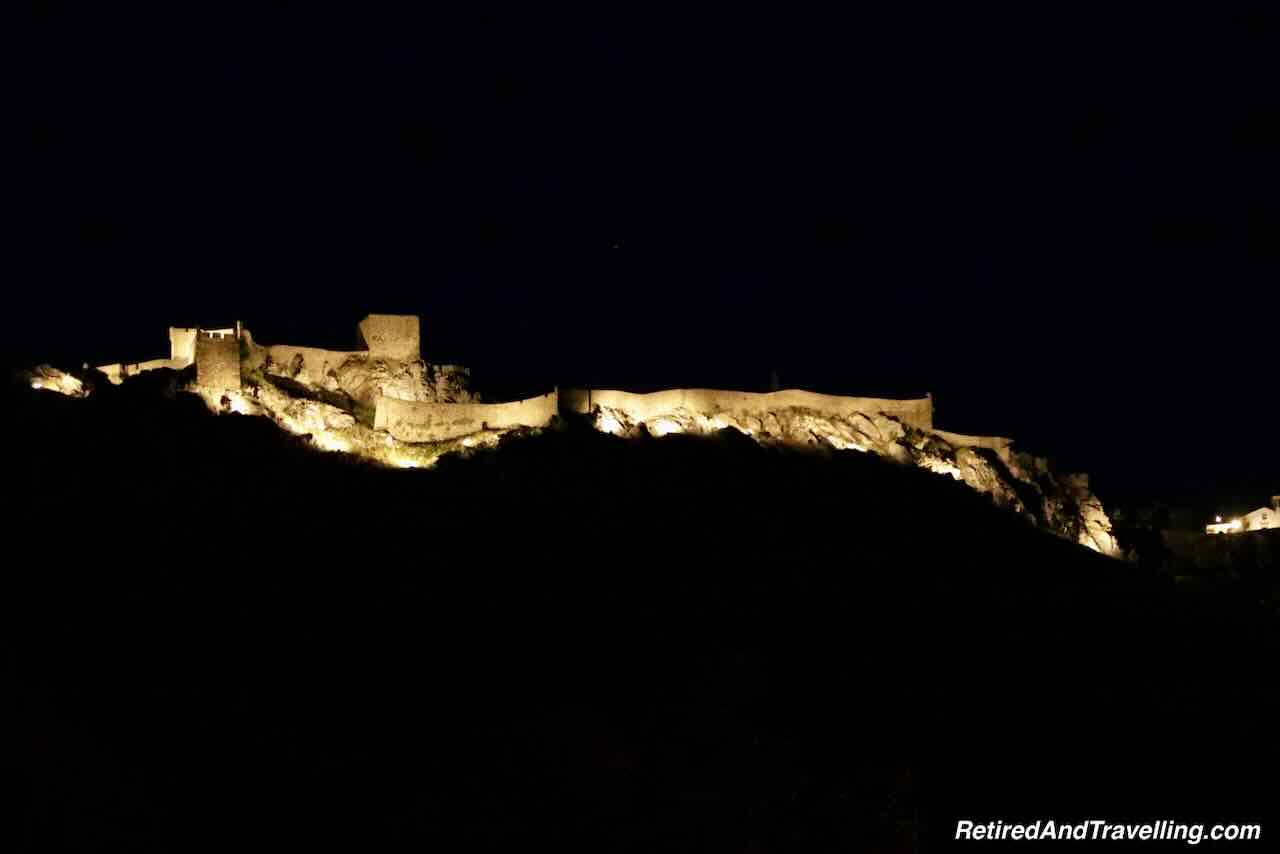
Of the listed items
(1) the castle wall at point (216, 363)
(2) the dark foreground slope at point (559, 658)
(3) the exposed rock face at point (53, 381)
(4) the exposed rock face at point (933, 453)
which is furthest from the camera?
(4) the exposed rock face at point (933, 453)

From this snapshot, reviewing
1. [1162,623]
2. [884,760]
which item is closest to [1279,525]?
[1162,623]

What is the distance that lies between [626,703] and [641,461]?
1834cm

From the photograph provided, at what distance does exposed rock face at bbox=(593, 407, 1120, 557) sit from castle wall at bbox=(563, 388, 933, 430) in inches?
14.2

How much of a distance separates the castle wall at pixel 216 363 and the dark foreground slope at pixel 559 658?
2.54m

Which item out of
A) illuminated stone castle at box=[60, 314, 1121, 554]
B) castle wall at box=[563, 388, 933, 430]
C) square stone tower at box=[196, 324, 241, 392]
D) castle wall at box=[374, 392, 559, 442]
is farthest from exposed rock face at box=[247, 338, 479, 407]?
castle wall at box=[563, 388, 933, 430]

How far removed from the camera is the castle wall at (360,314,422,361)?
45625 mm

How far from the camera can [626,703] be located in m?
23.6

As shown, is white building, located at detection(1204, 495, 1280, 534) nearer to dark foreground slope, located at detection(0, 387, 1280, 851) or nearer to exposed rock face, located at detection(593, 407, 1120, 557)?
exposed rock face, located at detection(593, 407, 1120, 557)

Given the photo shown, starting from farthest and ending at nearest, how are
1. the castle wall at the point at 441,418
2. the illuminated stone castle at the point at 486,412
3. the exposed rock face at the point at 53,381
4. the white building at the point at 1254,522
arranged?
the white building at the point at 1254,522
the castle wall at the point at 441,418
the illuminated stone castle at the point at 486,412
the exposed rock face at the point at 53,381

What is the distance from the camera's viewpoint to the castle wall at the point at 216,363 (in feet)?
127

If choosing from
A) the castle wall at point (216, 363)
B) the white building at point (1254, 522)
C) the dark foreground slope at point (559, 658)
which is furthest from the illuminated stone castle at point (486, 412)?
the white building at point (1254, 522)

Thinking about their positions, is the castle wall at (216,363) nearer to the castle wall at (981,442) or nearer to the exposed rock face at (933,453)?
the exposed rock face at (933,453)

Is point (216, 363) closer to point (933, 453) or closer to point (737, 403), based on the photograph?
point (737, 403)

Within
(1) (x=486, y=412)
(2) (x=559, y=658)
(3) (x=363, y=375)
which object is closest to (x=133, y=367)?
(3) (x=363, y=375)
